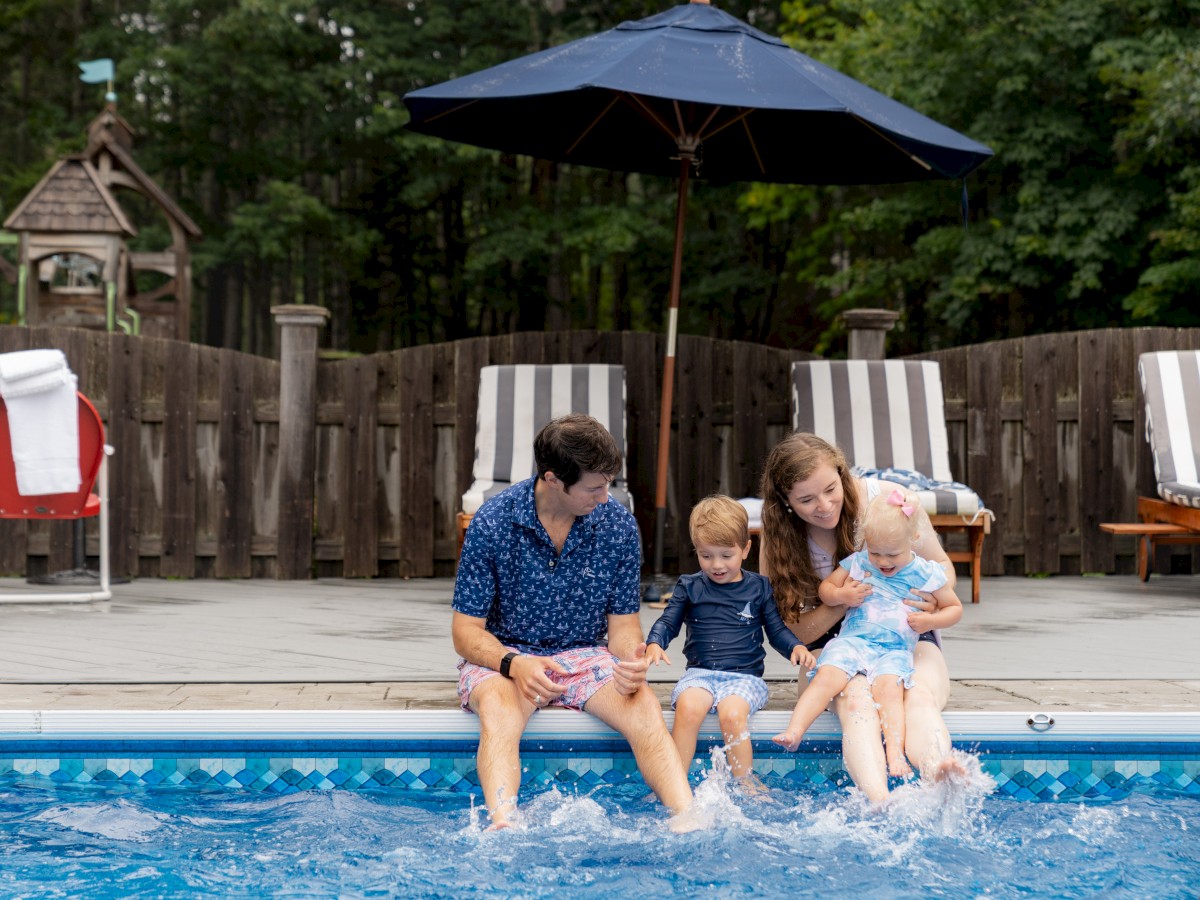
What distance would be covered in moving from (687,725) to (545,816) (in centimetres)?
42

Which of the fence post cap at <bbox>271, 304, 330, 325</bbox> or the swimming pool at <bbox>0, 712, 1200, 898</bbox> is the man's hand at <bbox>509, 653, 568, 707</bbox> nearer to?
the swimming pool at <bbox>0, 712, 1200, 898</bbox>

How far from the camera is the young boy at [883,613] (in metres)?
3.12

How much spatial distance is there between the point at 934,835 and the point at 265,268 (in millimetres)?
24218

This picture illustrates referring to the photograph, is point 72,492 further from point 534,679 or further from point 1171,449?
point 1171,449

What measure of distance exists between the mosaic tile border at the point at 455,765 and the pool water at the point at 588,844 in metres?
0.03

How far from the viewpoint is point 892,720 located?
3.08m

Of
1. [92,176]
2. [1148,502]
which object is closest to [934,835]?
[1148,502]

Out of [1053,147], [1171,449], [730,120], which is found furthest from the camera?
[1053,147]

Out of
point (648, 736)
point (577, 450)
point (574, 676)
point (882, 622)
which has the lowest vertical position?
point (648, 736)

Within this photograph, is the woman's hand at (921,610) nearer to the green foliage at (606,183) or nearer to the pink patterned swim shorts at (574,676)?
the pink patterned swim shorts at (574,676)

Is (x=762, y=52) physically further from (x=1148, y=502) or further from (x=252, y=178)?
(x=252, y=178)

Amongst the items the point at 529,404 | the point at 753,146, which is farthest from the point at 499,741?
the point at 753,146

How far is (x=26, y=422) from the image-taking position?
17.3ft

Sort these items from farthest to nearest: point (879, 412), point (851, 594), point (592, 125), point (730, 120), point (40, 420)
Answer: point (879, 412)
point (592, 125)
point (730, 120)
point (40, 420)
point (851, 594)
